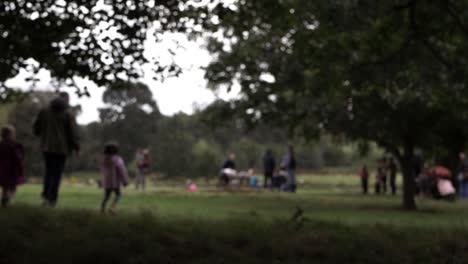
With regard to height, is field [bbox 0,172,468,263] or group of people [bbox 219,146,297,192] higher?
group of people [bbox 219,146,297,192]

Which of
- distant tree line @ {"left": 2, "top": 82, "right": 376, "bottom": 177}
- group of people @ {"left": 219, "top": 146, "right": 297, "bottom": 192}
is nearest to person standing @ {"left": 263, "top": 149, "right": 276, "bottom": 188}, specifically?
group of people @ {"left": 219, "top": 146, "right": 297, "bottom": 192}

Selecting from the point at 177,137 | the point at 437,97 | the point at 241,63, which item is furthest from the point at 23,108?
the point at 437,97

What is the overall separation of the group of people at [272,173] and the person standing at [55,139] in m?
18.5

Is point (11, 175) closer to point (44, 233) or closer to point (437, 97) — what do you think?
point (44, 233)

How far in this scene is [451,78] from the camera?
1652 cm

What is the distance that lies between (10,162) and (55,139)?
4.04ft

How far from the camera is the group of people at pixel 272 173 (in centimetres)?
3149

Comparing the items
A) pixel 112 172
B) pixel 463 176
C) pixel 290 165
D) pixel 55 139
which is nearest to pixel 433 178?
pixel 463 176

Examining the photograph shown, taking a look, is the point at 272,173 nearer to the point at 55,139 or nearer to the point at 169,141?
the point at 169,141

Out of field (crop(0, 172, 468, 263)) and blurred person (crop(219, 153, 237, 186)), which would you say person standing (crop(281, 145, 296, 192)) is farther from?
field (crop(0, 172, 468, 263))

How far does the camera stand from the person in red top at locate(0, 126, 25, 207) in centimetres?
1270

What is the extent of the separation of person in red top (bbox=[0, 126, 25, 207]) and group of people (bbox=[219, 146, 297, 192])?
18417mm

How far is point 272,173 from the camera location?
117 ft

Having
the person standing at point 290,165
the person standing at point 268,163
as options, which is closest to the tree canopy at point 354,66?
the person standing at point 290,165
